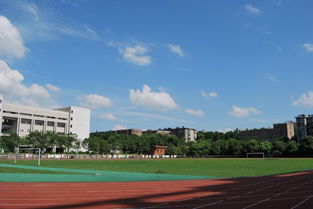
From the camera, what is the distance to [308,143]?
3406 inches

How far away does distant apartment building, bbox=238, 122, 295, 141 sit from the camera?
142 metres

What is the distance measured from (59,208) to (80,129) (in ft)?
326

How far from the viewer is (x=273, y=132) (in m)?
146

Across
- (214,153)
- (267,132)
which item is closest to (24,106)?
(214,153)

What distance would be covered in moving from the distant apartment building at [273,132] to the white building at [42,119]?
80805mm

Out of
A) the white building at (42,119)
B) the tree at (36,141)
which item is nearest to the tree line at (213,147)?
the white building at (42,119)

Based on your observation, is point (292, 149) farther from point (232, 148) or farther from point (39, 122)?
point (39, 122)

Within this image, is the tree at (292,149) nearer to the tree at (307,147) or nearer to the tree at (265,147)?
the tree at (307,147)

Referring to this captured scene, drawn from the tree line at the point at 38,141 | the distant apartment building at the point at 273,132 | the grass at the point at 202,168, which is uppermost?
the distant apartment building at the point at 273,132

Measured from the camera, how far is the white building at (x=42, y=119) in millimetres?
88812

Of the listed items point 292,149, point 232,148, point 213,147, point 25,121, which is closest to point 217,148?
point 213,147

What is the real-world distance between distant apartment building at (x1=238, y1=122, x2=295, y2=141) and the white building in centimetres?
8081

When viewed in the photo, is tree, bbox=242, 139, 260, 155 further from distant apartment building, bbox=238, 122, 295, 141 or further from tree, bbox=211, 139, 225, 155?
distant apartment building, bbox=238, 122, 295, 141

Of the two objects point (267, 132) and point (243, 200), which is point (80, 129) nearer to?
point (267, 132)
